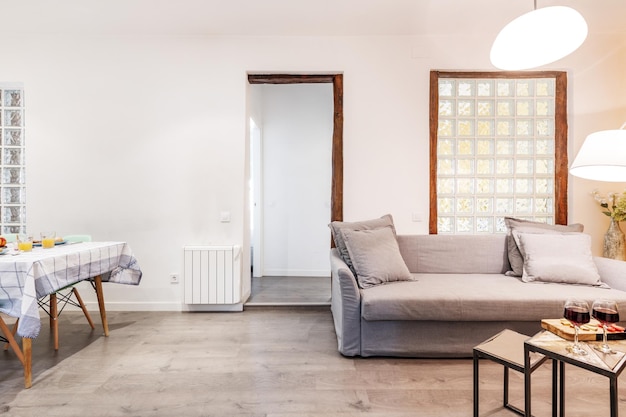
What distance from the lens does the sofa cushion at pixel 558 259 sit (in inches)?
94.1

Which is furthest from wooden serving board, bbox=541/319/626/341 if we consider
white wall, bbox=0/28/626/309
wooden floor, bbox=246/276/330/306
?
wooden floor, bbox=246/276/330/306

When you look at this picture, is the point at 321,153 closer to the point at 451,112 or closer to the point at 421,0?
the point at 451,112

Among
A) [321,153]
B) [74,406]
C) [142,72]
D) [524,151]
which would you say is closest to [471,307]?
[524,151]

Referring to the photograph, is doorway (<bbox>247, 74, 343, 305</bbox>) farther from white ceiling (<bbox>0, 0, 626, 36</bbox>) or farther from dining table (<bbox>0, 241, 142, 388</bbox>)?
dining table (<bbox>0, 241, 142, 388</bbox>)

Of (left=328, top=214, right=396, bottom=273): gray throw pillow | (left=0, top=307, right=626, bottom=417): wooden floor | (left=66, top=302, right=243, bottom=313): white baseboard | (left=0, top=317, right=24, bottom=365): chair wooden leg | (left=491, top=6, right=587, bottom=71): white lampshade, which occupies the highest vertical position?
(left=491, top=6, right=587, bottom=71): white lampshade

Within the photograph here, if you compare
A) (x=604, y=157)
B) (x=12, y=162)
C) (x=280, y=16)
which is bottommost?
(x=604, y=157)

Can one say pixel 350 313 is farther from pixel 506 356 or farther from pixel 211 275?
pixel 211 275

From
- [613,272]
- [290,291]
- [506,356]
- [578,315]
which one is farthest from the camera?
[290,291]

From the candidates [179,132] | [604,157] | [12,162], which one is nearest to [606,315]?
[604,157]

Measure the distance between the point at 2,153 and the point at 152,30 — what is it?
1.99 m

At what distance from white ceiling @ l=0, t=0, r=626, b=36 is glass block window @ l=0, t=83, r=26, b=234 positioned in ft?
2.20

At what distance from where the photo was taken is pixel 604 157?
182cm

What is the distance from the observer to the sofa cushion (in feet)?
7.84

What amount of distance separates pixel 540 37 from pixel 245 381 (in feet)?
7.94
